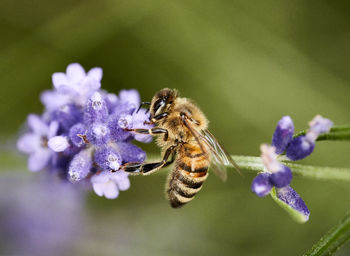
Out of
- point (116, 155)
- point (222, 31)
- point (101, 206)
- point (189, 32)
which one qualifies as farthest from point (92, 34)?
point (116, 155)

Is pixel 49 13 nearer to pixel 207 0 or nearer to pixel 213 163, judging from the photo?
pixel 207 0

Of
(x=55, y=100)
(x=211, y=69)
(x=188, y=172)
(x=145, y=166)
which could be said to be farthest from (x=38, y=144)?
(x=211, y=69)

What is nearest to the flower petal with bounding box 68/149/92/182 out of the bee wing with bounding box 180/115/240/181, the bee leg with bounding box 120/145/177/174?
the bee leg with bounding box 120/145/177/174

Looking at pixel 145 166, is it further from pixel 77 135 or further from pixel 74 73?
pixel 74 73

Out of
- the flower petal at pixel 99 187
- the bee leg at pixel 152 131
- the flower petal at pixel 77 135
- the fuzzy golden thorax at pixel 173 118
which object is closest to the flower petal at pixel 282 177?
the fuzzy golden thorax at pixel 173 118

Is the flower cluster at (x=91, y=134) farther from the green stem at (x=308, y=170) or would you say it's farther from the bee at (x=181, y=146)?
the green stem at (x=308, y=170)

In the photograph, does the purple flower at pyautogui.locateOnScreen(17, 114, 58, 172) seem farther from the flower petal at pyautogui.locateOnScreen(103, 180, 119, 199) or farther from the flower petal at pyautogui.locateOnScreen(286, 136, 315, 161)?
the flower petal at pyautogui.locateOnScreen(286, 136, 315, 161)
